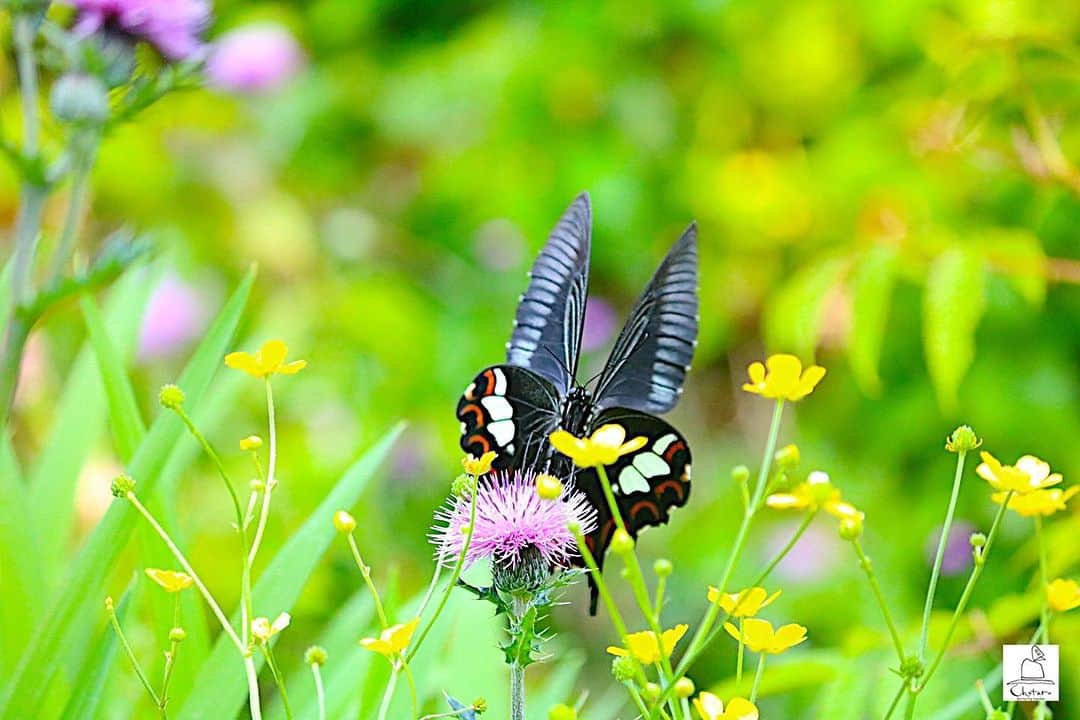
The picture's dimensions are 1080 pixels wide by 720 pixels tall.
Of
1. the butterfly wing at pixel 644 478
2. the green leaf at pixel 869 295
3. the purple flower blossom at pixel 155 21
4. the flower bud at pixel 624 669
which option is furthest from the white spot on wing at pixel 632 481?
the purple flower blossom at pixel 155 21

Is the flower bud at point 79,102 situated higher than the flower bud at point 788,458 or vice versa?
the flower bud at point 79,102

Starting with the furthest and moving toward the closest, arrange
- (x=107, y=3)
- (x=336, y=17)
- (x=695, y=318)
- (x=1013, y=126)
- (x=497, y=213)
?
(x=336, y=17)
(x=497, y=213)
(x=1013, y=126)
(x=107, y=3)
(x=695, y=318)

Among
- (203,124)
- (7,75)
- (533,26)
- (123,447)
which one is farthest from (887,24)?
(7,75)

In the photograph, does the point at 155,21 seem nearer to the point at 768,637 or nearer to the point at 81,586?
the point at 81,586

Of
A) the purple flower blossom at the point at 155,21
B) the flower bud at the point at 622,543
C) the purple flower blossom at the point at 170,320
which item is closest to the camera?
the flower bud at the point at 622,543

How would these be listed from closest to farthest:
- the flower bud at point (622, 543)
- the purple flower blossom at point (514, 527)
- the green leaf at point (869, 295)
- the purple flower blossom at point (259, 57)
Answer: the flower bud at point (622, 543) → the purple flower blossom at point (514, 527) → the green leaf at point (869, 295) → the purple flower blossom at point (259, 57)

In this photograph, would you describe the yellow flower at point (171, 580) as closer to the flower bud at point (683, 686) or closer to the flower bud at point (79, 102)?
the flower bud at point (683, 686)

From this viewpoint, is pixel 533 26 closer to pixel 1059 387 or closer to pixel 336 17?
pixel 336 17

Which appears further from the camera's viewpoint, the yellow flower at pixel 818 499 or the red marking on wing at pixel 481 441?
the red marking on wing at pixel 481 441
